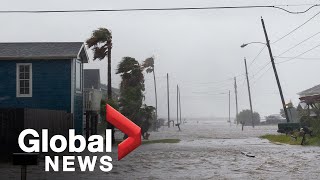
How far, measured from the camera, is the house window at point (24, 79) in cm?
2931

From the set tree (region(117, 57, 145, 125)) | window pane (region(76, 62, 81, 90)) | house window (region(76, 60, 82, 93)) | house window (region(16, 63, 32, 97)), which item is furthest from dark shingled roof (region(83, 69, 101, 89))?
house window (region(16, 63, 32, 97))

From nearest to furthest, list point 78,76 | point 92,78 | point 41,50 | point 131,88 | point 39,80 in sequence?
point 39,80 < point 41,50 < point 78,76 < point 131,88 < point 92,78

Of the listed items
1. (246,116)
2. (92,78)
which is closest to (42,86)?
(92,78)

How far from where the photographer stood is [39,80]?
29.2 m

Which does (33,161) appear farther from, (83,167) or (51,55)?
(51,55)

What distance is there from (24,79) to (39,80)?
102 centimetres

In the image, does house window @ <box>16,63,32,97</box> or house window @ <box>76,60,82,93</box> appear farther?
house window @ <box>76,60,82,93</box>

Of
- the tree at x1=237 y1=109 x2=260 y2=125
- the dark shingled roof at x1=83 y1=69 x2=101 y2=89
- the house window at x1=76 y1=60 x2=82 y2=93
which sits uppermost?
the dark shingled roof at x1=83 y1=69 x2=101 y2=89

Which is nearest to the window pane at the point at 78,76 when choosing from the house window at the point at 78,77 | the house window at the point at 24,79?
the house window at the point at 78,77

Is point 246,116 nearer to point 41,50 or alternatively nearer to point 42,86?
point 41,50

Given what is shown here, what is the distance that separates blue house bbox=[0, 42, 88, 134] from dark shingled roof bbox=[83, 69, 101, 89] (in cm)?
5041

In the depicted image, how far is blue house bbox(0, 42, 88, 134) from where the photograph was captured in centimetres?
2897

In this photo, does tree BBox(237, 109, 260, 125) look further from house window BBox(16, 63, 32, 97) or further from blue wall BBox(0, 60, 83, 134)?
house window BBox(16, 63, 32, 97)

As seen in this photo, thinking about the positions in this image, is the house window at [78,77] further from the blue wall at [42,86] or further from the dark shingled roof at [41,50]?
the blue wall at [42,86]
